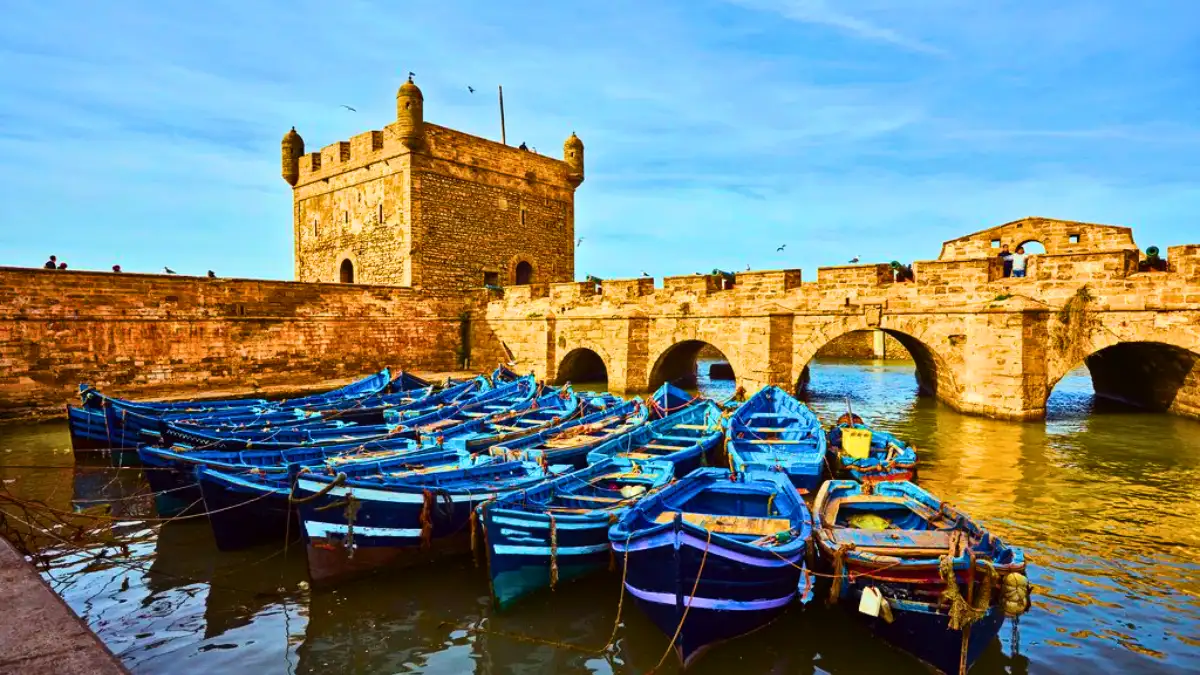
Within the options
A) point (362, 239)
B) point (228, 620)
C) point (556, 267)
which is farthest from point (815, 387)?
point (228, 620)

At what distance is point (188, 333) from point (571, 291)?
39.2ft

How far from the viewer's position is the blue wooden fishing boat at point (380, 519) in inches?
261

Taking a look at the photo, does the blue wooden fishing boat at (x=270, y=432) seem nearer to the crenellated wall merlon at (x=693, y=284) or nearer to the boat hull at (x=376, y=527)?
the boat hull at (x=376, y=527)

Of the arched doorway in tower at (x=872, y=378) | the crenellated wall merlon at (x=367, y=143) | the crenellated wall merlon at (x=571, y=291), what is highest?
the crenellated wall merlon at (x=367, y=143)

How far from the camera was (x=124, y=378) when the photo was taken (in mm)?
17984

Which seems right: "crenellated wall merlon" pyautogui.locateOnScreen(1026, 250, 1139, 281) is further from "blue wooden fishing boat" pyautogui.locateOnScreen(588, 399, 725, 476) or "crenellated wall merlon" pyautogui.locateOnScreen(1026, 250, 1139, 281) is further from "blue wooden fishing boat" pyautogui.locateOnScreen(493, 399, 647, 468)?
"blue wooden fishing boat" pyautogui.locateOnScreen(493, 399, 647, 468)

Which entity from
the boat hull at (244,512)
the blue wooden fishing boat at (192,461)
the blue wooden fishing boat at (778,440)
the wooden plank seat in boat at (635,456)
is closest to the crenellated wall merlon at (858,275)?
the blue wooden fishing boat at (778,440)

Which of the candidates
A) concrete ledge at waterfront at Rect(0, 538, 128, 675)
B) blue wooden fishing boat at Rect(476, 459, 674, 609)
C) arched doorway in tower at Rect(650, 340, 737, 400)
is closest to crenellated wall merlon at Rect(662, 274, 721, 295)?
arched doorway in tower at Rect(650, 340, 737, 400)

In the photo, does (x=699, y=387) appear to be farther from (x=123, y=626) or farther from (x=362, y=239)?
(x=123, y=626)

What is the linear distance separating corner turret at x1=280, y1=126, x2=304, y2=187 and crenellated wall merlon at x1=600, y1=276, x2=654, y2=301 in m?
17.0

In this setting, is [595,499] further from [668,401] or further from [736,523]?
[668,401]

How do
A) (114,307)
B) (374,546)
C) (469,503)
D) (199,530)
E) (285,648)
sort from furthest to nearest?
1. (114,307)
2. (199,530)
3. (469,503)
4. (374,546)
5. (285,648)

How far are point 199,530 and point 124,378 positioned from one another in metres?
12.1

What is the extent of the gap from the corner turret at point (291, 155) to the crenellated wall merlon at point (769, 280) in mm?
21524
